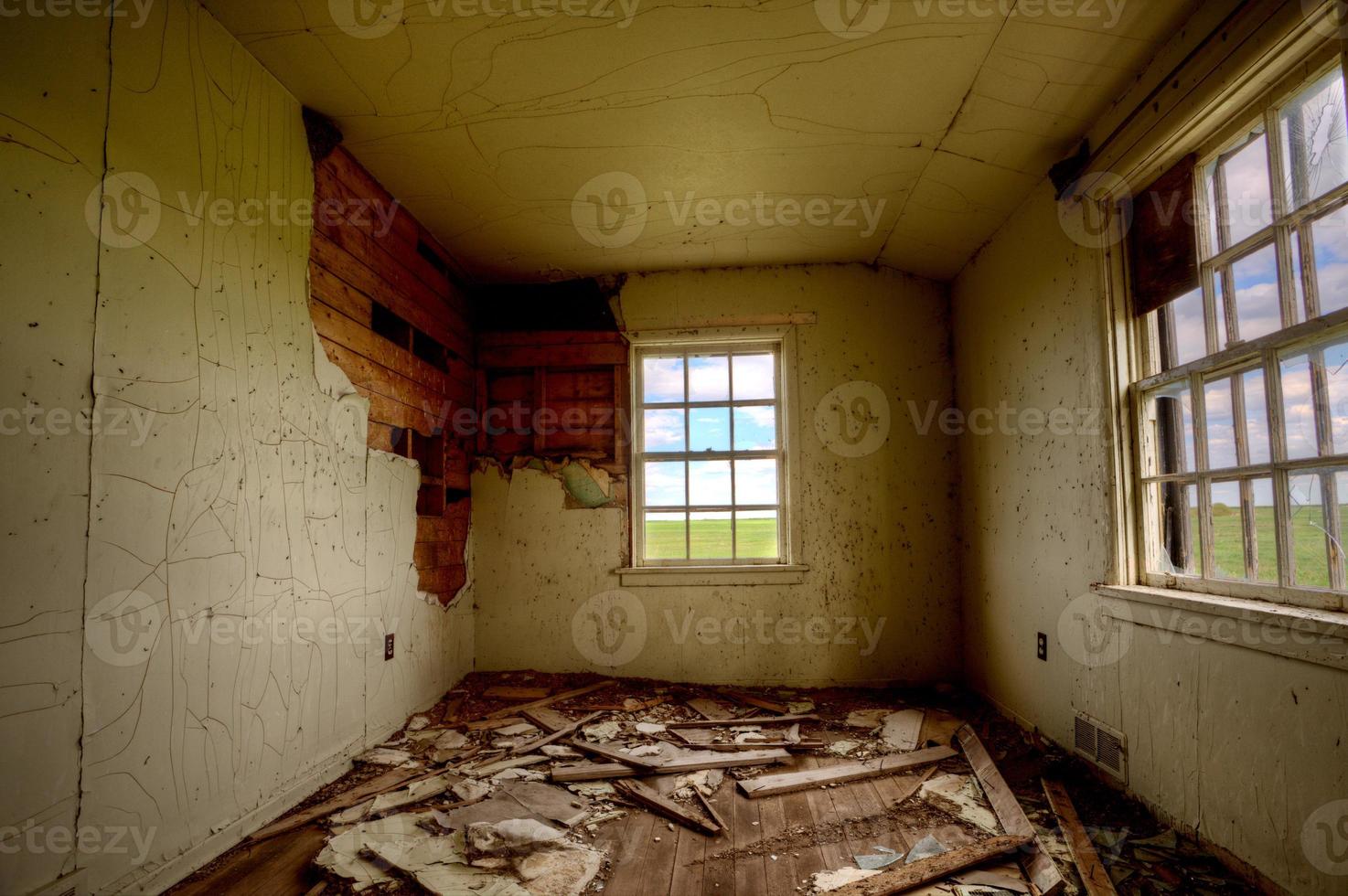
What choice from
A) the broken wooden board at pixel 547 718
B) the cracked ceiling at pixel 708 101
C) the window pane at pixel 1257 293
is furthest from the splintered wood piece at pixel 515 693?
the window pane at pixel 1257 293

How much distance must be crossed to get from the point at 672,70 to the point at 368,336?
5.90 ft

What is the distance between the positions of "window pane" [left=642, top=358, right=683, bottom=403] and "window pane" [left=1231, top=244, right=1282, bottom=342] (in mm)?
2821

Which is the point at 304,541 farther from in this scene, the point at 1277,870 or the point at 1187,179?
the point at 1187,179

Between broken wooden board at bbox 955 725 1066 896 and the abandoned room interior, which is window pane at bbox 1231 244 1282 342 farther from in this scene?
broken wooden board at bbox 955 725 1066 896

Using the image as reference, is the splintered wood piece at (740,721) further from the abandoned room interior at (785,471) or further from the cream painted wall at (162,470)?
the cream painted wall at (162,470)

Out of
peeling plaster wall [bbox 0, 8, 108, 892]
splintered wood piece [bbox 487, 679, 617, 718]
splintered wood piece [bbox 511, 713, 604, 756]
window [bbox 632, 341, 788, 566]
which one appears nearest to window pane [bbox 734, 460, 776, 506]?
window [bbox 632, 341, 788, 566]

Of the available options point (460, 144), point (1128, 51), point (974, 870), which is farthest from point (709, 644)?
point (1128, 51)

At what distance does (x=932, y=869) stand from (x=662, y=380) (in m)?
3.01

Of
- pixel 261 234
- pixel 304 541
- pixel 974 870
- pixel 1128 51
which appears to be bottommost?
pixel 974 870

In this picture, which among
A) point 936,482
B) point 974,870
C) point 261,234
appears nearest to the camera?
point 974,870

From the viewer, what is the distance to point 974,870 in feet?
6.25

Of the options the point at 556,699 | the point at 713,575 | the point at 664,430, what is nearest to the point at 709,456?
the point at 664,430

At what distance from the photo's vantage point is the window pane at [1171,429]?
2.12 meters

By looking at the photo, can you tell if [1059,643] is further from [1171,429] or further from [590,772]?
[590,772]
